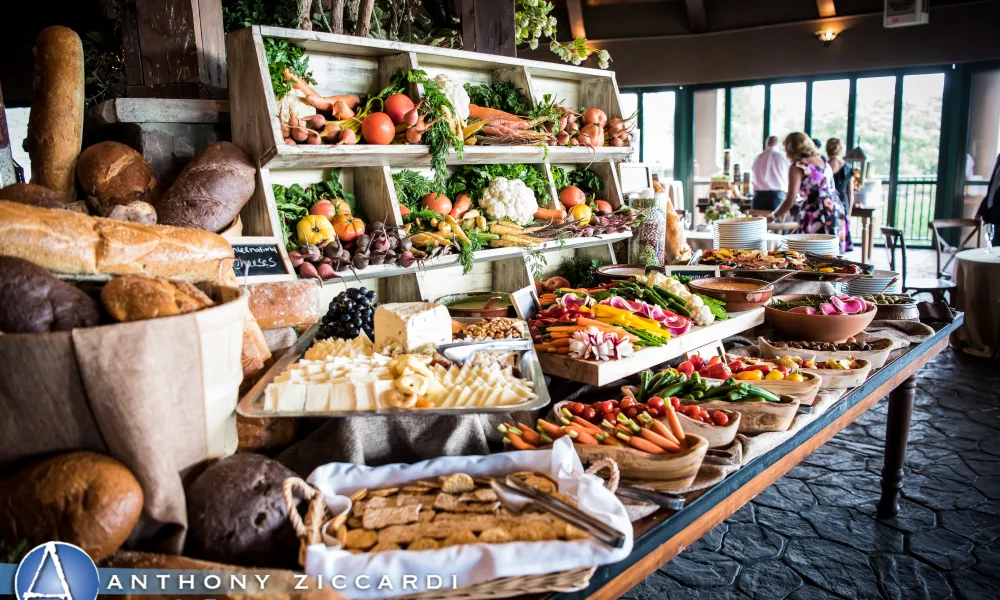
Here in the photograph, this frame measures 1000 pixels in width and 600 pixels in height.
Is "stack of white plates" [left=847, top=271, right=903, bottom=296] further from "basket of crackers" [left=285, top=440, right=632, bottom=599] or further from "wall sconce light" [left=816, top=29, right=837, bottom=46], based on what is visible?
"wall sconce light" [left=816, top=29, right=837, bottom=46]

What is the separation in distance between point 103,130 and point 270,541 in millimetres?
2263

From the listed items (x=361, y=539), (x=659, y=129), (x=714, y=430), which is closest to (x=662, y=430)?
(x=714, y=430)

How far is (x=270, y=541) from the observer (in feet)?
4.71

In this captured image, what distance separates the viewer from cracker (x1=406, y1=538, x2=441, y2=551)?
1379 millimetres

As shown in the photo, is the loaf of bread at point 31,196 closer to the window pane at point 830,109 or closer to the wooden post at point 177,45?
the wooden post at point 177,45

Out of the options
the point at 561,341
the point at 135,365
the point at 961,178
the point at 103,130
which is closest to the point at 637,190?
the point at 561,341

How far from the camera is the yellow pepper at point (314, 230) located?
9.12ft

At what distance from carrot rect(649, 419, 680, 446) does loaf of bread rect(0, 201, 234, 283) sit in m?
1.26

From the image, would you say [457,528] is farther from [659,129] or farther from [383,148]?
[659,129]

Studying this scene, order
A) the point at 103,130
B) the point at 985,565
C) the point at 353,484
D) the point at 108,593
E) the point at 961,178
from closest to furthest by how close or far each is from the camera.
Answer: the point at 108,593 < the point at 353,484 < the point at 103,130 < the point at 985,565 < the point at 961,178

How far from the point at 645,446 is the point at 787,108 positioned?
1268cm

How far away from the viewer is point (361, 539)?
1.40m

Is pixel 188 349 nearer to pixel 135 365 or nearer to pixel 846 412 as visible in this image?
pixel 135 365

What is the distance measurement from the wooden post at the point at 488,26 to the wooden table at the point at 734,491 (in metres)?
2.85
